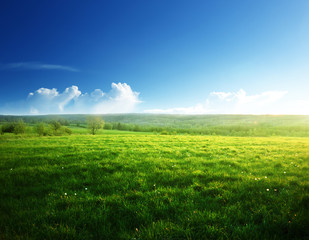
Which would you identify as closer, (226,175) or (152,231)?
(152,231)

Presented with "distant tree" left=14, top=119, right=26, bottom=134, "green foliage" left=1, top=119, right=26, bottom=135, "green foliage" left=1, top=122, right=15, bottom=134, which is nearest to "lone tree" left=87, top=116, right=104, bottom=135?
"distant tree" left=14, top=119, right=26, bottom=134

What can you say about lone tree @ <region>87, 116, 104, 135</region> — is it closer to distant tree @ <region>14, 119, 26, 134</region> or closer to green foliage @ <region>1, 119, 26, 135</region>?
distant tree @ <region>14, 119, 26, 134</region>

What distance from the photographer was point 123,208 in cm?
381

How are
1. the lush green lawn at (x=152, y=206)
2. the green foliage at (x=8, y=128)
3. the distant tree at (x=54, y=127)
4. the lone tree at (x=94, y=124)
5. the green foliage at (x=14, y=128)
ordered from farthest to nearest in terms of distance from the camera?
1. the lone tree at (x=94, y=124)
2. the green foliage at (x=8, y=128)
3. the green foliage at (x=14, y=128)
4. the distant tree at (x=54, y=127)
5. the lush green lawn at (x=152, y=206)

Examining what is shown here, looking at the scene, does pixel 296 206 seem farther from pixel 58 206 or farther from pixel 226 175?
pixel 58 206

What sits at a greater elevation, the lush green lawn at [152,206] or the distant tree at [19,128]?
the lush green lawn at [152,206]

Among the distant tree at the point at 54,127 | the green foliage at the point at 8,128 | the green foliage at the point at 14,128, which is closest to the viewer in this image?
the distant tree at the point at 54,127

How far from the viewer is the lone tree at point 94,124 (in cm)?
7062

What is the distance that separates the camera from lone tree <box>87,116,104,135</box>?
70.6 metres

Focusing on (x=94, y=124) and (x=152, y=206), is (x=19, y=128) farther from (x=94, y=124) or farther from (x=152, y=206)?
(x=152, y=206)

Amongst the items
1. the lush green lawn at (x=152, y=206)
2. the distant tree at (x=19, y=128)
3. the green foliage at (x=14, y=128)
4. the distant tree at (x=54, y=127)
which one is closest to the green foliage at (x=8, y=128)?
the green foliage at (x=14, y=128)

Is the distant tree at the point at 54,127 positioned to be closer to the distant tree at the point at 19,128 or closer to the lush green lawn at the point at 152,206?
the distant tree at the point at 19,128

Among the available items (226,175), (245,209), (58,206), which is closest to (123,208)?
(58,206)

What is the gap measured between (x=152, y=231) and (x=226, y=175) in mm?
4523
